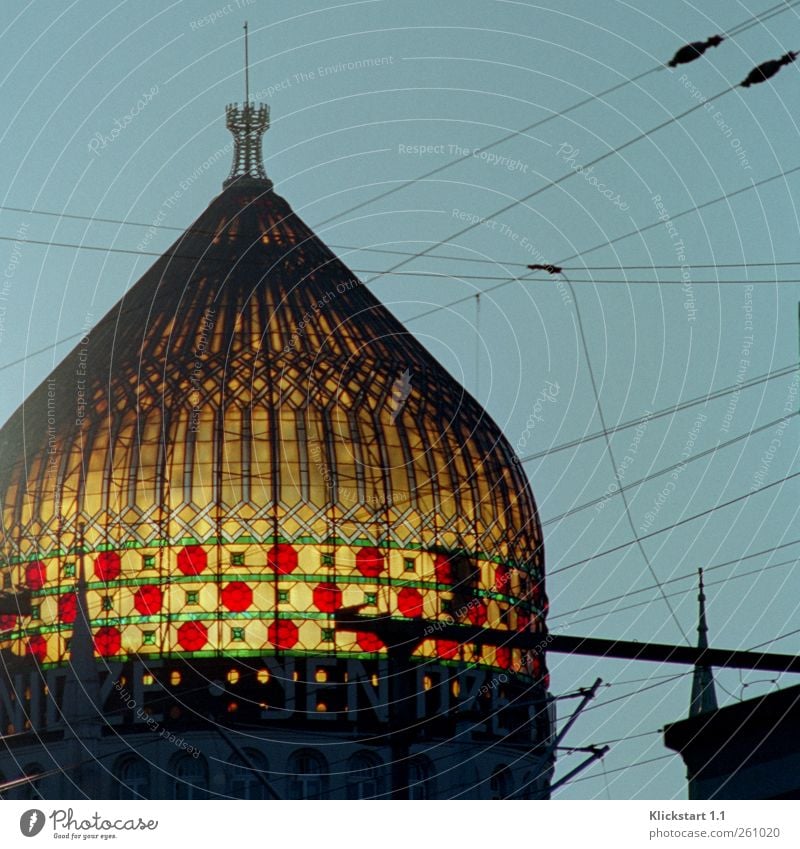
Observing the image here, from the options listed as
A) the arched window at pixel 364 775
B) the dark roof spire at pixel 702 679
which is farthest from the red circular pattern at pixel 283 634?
the dark roof spire at pixel 702 679

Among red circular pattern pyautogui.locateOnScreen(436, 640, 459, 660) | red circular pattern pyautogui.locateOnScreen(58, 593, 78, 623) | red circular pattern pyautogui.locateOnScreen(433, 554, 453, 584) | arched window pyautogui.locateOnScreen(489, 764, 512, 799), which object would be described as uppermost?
red circular pattern pyautogui.locateOnScreen(433, 554, 453, 584)

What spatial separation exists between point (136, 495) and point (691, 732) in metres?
26.2

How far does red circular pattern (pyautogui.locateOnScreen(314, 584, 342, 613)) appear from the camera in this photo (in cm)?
5728

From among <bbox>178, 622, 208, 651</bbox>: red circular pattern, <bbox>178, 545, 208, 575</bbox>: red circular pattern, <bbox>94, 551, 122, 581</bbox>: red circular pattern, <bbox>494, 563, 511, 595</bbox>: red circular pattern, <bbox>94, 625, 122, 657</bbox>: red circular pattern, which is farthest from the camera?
<bbox>494, 563, 511, 595</bbox>: red circular pattern

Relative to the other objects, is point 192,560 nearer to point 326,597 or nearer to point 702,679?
point 326,597

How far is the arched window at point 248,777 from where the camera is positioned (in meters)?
50.7

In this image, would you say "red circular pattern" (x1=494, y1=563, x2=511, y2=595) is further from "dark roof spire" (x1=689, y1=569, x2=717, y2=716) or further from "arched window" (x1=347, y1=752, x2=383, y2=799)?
"dark roof spire" (x1=689, y1=569, x2=717, y2=716)

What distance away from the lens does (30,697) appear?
54.1 meters

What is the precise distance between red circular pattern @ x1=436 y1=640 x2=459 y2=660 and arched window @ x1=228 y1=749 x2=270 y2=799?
194 inches

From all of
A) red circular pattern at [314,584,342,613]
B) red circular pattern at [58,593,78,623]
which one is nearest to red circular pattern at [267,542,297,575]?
red circular pattern at [314,584,342,613]

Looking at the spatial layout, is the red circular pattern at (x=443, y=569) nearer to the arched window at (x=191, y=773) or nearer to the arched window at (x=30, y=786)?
the arched window at (x=191, y=773)

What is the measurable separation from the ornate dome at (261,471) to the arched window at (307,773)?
2.75m

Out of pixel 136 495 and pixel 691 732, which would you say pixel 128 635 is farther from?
pixel 691 732
